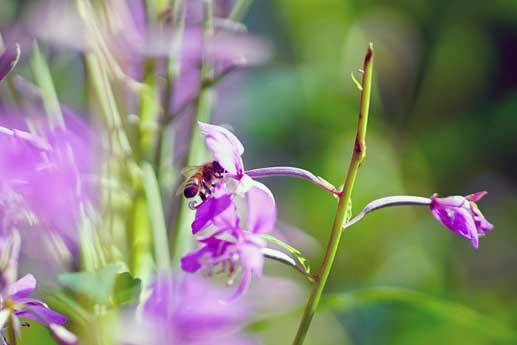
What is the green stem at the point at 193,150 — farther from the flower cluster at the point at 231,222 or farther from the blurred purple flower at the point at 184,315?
the flower cluster at the point at 231,222

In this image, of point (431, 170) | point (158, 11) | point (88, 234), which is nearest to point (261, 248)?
point (88, 234)

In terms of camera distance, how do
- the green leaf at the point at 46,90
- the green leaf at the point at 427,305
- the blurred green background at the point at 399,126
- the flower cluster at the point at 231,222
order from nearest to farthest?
the flower cluster at the point at 231,222, the green leaf at the point at 46,90, the green leaf at the point at 427,305, the blurred green background at the point at 399,126

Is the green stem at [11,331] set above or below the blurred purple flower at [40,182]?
below

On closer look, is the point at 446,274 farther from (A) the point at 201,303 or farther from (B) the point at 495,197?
(A) the point at 201,303

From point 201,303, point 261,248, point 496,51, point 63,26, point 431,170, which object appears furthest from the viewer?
point 496,51

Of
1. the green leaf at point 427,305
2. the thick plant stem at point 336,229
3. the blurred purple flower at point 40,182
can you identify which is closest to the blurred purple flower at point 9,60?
the blurred purple flower at point 40,182

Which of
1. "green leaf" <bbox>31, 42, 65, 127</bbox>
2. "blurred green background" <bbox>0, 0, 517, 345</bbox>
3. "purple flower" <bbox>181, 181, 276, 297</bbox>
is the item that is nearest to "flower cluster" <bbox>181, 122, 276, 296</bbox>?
"purple flower" <bbox>181, 181, 276, 297</bbox>

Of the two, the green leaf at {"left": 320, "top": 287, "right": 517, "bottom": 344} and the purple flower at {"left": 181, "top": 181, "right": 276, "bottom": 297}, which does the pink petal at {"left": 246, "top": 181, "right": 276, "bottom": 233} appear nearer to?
the purple flower at {"left": 181, "top": 181, "right": 276, "bottom": 297}
